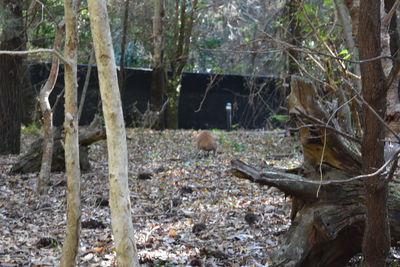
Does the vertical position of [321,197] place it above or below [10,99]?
below

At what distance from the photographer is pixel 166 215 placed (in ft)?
23.1

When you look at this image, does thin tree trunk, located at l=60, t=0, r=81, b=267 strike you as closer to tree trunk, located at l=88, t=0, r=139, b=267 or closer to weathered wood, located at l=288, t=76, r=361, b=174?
tree trunk, located at l=88, t=0, r=139, b=267

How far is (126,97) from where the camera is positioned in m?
18.0

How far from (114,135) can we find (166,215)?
356 cm

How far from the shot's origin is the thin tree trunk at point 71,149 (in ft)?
14.3

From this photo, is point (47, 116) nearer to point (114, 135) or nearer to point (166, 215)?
point (166, 215)

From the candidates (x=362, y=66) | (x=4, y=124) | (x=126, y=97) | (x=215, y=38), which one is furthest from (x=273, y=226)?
(x=215, y=38)

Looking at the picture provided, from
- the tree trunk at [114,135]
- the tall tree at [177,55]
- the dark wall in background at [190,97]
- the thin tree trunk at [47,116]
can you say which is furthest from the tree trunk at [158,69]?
the tree trunk at [114,135]

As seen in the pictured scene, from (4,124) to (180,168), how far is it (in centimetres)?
449

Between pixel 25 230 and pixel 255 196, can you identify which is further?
pixel 255 196

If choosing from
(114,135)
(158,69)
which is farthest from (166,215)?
(158,69)

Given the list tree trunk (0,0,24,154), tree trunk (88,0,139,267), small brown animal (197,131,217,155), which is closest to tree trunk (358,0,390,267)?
tree trunk (88,0,139,267)

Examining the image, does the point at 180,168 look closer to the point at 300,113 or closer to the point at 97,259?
the point at 97,259

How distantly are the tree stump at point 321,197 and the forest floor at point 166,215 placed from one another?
14.3 inches
